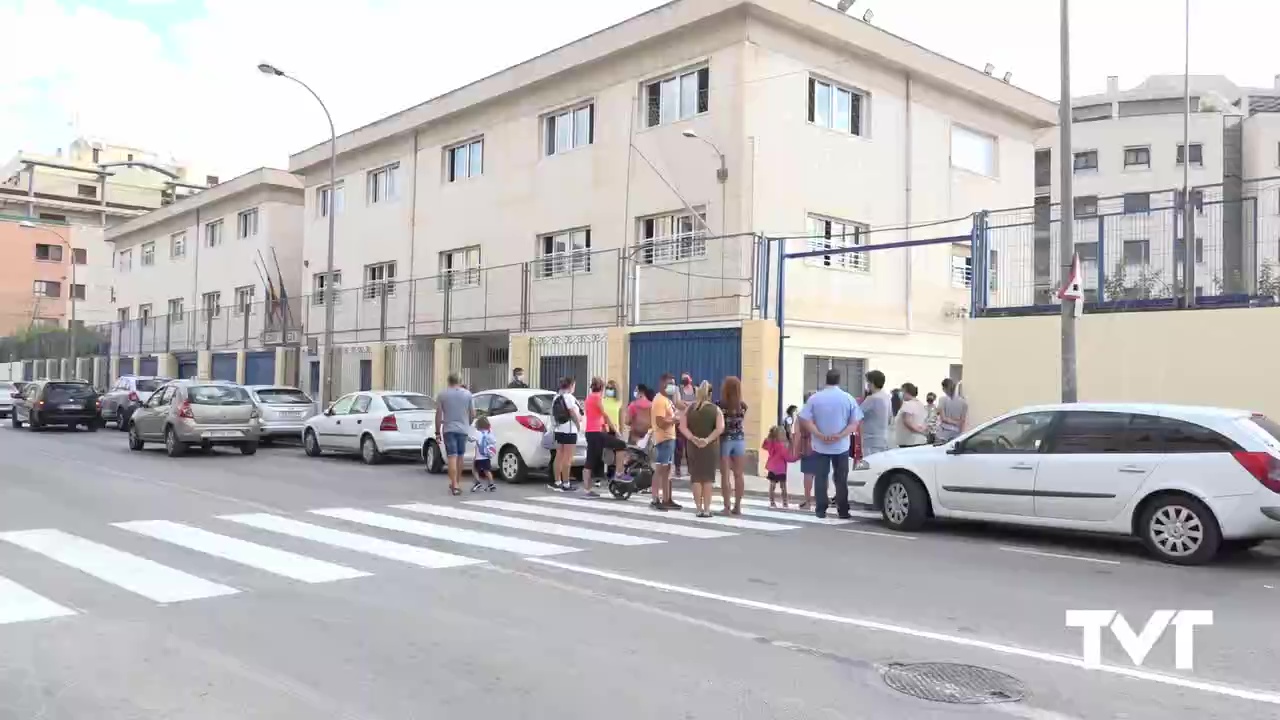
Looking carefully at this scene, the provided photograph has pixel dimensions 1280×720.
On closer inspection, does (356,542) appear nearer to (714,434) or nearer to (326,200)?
(714,434)

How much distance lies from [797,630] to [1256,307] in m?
10.4

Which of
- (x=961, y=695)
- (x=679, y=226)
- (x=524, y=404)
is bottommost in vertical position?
(x=961, y=695)

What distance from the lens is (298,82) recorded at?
25.0 meters

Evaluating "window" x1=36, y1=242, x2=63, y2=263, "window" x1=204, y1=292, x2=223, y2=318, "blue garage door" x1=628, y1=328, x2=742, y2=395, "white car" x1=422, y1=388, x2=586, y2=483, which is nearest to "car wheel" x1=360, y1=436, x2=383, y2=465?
"white car" x1=422, y1=388, x2=586, y2=483

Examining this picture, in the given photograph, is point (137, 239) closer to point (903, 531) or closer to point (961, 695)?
point (903, 531)

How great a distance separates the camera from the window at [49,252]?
7244 centimetres

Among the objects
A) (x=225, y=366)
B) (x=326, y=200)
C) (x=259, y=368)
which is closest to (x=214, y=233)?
(x=225, y=366)

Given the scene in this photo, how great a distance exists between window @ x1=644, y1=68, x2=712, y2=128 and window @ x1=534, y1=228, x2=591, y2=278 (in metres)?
3.22

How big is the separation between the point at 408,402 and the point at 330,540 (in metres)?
9.88

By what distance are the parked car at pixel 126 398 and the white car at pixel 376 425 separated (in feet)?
37.9

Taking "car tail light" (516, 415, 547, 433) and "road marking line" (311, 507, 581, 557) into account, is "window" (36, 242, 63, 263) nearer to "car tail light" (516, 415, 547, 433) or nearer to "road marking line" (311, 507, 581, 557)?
"car tail light" (516, 415, 547, 433)

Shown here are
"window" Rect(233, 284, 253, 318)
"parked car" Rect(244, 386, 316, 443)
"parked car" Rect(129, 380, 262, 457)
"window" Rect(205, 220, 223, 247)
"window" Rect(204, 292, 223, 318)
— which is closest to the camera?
"parked car" Rect(129, 380, 262, 457)

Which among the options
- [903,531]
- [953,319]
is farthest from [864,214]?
[903,531]

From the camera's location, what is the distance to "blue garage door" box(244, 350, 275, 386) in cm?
3462
